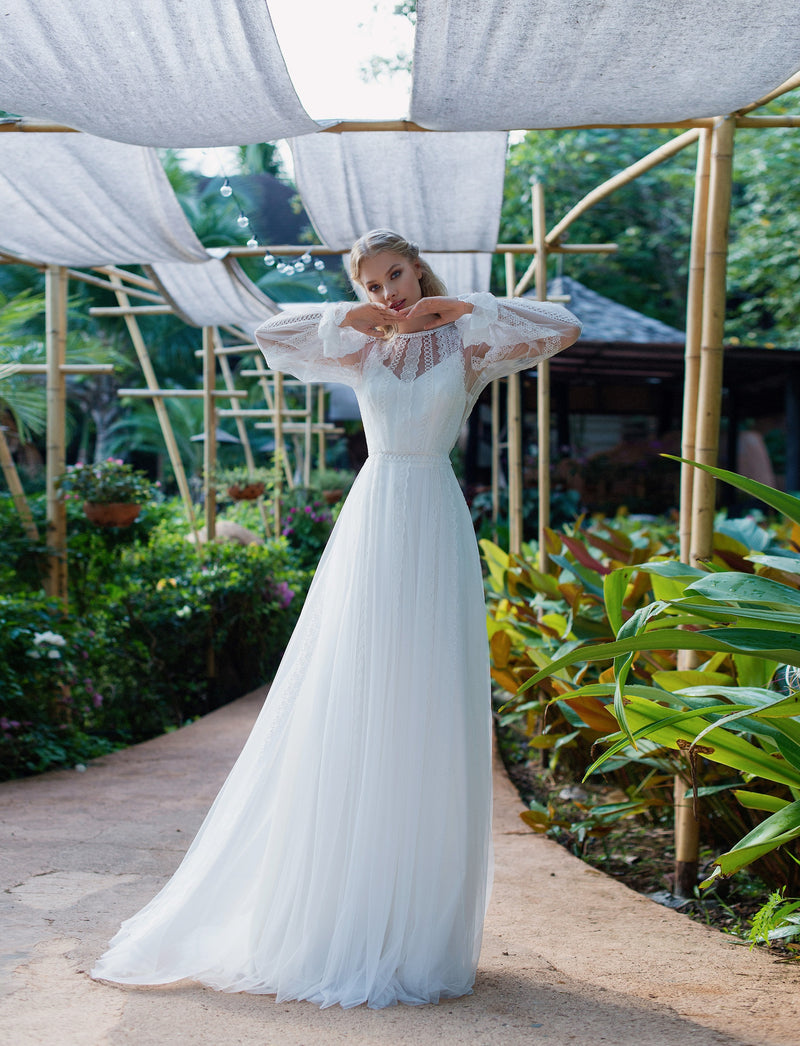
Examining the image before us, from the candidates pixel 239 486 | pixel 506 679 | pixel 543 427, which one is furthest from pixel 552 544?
pixel 239 486

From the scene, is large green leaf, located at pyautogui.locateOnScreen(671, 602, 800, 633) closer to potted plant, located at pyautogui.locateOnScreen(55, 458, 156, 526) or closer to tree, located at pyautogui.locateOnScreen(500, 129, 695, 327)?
potted plant, located at pyautogui.locateOnScreen(55, 458, 156, 526)

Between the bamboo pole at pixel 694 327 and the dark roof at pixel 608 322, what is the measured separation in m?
7.27

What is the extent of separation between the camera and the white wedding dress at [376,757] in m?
2.09

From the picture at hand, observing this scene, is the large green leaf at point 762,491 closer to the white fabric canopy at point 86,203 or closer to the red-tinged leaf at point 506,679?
the red-tinged leaf at point 506,679

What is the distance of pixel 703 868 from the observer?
125 inches

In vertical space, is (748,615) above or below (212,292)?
below

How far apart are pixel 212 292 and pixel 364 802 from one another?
4.16m

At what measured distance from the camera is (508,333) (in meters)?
2.30

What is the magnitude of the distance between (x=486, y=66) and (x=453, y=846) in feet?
5.94

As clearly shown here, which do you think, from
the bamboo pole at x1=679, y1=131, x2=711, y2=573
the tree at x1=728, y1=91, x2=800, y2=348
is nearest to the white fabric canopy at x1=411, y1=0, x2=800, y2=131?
the bamboo pole at x1=679, y1=131, x2=711, y2=573

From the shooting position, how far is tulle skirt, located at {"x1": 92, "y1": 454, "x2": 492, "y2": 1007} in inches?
81.9

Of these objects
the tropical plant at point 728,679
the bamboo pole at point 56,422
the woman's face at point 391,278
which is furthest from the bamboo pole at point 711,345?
the bamboo pole at point 56,422

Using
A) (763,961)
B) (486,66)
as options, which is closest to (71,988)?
(763,961)

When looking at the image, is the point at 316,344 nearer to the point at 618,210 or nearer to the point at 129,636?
the point at 129,636
